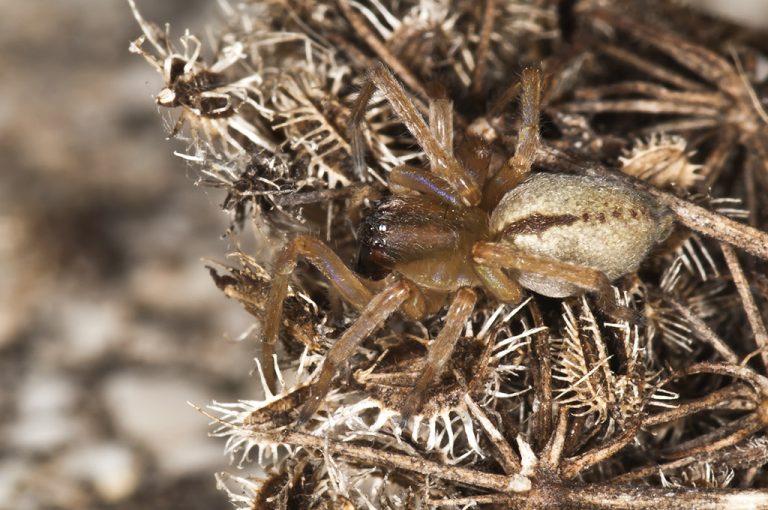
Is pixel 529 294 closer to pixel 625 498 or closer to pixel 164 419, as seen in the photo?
pixel 625 498

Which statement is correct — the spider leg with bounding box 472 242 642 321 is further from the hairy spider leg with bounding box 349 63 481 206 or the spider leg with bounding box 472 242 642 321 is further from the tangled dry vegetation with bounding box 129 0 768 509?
the hairy spider leg with bounding box 349 63 481 206

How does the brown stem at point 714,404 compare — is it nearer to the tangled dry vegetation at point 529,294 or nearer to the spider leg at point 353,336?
the tangled dry vegetation at point 529,294

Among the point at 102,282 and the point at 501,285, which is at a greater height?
the point at 102,282

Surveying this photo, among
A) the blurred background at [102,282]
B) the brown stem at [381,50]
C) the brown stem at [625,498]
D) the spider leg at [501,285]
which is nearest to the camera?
the brown stem at [625,498]

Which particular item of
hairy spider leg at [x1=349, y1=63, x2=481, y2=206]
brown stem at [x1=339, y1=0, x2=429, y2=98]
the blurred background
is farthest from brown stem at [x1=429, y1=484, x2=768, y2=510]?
the blurred background

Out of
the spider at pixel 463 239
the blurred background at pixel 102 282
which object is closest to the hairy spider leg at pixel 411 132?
the spider at pixel 463 239

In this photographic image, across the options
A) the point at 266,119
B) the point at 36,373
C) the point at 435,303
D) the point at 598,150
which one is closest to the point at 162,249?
the point at 36,373

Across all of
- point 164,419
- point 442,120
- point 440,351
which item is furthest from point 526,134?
point 164,419
